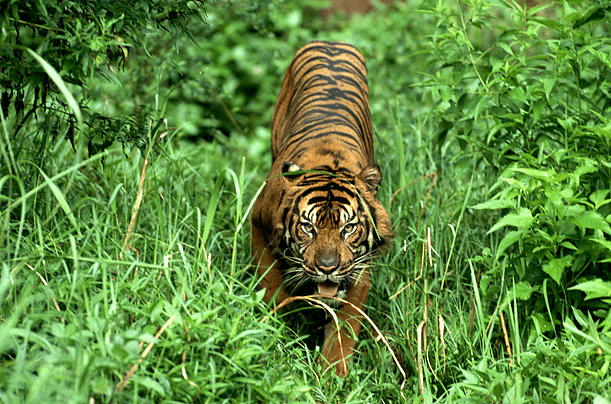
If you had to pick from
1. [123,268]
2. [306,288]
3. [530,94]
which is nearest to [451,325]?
[306,288]

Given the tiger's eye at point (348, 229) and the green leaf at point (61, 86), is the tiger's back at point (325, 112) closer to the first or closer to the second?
the tiger's eye at point (348, 229)

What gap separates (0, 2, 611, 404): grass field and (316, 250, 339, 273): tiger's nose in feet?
0.98

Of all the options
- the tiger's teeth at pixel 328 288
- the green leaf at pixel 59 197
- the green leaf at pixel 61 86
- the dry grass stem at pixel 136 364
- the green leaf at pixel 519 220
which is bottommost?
the tiger's teeth at pixel 328 288

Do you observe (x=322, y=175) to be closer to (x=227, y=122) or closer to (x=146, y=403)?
(x=146, y=403)

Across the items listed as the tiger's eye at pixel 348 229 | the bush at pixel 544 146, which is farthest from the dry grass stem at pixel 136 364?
the bush at pixel 544 146

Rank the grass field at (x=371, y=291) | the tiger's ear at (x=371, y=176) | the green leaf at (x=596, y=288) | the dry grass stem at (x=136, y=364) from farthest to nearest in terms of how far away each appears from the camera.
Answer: the tiger's ear at (x=371, y=176)
the green leaf at (x=596, y=288)
the grass field at (x=371, y=291)
the dry grass stem at (x=136, y=364)

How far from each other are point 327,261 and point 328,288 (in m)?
0.20

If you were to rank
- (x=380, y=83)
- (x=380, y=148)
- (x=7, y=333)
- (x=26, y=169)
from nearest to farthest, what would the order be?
1. (x=7, y=333)
2. (x=26, y=169)
3. (x=380, y=148)
4. (x=380, y=83)

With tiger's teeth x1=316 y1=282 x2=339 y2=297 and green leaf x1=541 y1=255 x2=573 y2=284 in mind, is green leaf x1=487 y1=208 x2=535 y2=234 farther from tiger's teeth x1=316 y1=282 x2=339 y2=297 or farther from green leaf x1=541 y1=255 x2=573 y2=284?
tiger's teeth x1=316 y1=282 x2=339 y2=297

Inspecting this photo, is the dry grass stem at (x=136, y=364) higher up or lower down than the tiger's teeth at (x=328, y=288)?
higher up

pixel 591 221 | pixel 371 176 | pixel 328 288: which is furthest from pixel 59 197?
pixel 591 221

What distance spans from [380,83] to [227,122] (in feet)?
5.38

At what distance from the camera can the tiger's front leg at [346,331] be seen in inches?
124

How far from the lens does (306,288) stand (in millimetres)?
3676
